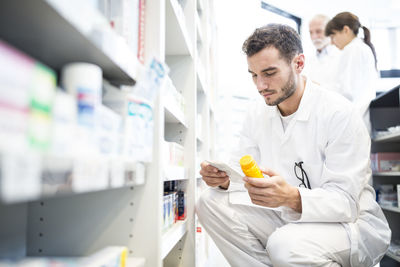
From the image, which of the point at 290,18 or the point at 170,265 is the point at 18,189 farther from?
the point at 290,18

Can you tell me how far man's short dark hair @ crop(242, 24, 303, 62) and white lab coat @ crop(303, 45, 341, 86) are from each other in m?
1.40

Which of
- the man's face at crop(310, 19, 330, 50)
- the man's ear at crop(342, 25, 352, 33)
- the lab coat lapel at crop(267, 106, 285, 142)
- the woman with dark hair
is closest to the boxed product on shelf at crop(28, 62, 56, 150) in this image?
the lab coat lapel at crop(267, 106, 285, 142)

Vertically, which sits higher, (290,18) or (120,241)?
(290,18)

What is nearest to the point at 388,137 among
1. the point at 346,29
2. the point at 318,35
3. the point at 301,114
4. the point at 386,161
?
the point at 386,161

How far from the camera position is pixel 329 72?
288 centimetres

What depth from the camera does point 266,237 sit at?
1526mm

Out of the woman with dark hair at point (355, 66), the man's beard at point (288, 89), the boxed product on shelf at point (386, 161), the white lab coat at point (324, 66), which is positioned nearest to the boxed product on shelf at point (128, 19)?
the man's beard at point (288, 89)

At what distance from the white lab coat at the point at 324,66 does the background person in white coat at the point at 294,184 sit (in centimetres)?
140

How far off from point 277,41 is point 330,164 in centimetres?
64

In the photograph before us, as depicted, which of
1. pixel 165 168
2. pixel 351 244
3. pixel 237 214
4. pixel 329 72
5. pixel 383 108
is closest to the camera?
pixel 165 168

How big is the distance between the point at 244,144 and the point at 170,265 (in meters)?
0.76

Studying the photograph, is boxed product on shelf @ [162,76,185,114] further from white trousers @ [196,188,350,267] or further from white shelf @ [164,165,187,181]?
white trousers @ [196,188,350,267]

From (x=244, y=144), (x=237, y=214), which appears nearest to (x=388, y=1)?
(x=244, y=144)

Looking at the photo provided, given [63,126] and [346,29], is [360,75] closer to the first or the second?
[346,29]
